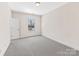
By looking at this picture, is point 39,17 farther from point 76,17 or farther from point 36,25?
point 76,17

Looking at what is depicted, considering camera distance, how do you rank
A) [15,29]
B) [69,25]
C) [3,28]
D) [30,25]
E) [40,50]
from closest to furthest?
[3,28], [40,50], [69,25], [15,29], [30,25]

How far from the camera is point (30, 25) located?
6742 millimetres

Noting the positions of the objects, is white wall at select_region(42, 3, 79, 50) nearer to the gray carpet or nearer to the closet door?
the gray carpet

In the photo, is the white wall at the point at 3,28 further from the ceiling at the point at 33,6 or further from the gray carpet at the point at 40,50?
the ceiling at the point at 33,6

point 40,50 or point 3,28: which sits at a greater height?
point 3,28

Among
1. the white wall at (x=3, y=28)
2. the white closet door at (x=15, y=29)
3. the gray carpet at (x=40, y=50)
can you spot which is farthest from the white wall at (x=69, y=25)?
the white closet door at (x=15, y=29)

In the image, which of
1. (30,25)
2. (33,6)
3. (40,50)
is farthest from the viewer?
(30,25)

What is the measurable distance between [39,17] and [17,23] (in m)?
2.36

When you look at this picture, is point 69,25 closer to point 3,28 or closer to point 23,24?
point 3,28

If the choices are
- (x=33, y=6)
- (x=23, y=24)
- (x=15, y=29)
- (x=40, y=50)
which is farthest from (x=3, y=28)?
(x=23, y=24)

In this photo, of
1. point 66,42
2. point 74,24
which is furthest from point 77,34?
point 66,42

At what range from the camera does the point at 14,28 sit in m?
5.36

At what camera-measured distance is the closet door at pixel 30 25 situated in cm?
618

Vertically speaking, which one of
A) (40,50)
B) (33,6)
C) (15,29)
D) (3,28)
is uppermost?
(33,6)
